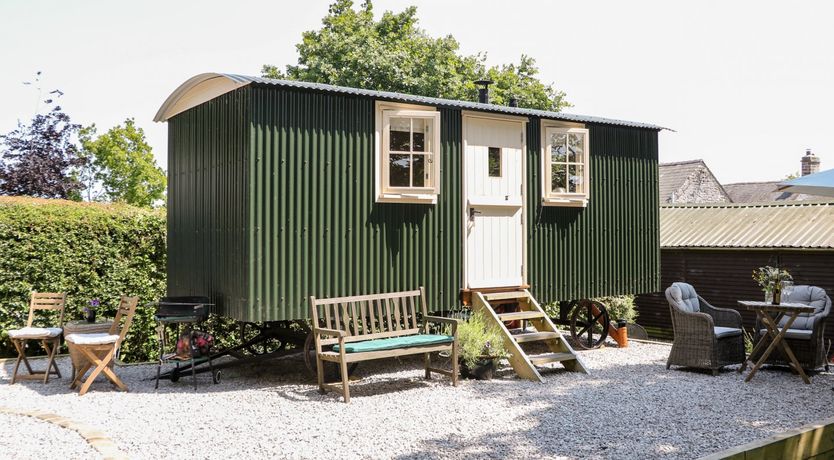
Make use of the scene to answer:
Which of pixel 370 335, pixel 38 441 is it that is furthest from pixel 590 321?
pixel 38 441

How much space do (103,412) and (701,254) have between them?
12335mm

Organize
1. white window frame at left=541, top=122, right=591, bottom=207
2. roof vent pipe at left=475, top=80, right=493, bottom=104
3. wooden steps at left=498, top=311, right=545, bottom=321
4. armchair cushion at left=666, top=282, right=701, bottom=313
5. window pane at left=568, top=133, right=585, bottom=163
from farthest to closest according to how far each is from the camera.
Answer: roof vent pipe at left=475, top=80, right=493, bottom=104 → window pane at left=568, top=133, right=585, bottom=163 → white window frame at left=541, top=122, right=591, bottom=207 → wooden steps at left=498, top=311, right=545, bottom=321 → armchair cushion at left=666, top=282, right=701, bottom=313

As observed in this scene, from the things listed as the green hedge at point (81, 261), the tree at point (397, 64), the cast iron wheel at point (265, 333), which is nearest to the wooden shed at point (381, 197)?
the green hedge at point (81, 261)

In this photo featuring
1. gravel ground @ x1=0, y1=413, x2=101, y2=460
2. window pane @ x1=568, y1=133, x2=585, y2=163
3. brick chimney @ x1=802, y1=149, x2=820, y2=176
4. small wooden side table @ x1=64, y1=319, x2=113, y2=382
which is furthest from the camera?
brick chimney @ x1=802, y1=149, x2=820, y2=176

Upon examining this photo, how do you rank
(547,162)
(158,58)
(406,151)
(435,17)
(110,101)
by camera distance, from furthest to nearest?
1. (110,101)
2. (435,17)
3. (158,58)
4. (547,162)
5. (406,151)

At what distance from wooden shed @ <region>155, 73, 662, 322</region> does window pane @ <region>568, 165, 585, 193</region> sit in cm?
2

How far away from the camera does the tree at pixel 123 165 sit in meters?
28.6

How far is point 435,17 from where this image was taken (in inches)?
958

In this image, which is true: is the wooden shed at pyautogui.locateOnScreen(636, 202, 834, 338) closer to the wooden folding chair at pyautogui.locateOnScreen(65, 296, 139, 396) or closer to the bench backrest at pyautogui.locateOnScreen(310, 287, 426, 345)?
the bench backrest at pyautogui.locateOnScreen(310, 287, 426, 345)

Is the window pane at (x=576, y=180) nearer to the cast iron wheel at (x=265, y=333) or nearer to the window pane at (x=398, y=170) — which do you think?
the window pane at (x=398, y=170)

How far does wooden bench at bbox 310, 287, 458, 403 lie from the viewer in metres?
7.02

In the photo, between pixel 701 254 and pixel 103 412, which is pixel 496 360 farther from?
pixel 701 254

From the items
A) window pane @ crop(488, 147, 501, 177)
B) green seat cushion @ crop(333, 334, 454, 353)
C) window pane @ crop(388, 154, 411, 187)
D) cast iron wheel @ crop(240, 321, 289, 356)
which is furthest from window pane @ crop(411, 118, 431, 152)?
cast iron wheel @ crop(240, 321, 289, 356)

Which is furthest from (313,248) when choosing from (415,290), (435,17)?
(435,17)
